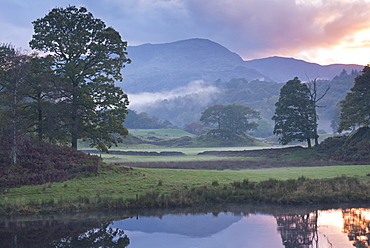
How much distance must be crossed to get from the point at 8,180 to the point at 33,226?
342 inches

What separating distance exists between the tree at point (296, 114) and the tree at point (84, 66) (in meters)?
38.8

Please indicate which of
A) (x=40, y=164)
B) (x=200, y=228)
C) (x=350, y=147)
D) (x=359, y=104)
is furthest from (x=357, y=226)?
(x=359, y=104)

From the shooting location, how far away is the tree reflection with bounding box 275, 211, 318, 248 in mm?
17469

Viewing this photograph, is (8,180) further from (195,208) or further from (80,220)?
(195,208)

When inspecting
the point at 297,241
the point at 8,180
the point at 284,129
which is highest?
the point at 284,129

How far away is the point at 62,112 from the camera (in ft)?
125

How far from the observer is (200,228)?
66.6 ft

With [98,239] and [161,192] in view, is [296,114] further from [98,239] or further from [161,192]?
[98,239]

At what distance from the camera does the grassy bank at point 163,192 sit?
2472 cm

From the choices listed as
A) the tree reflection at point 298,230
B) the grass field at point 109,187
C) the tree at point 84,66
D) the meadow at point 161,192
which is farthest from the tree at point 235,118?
the tree reflection at point 298,230

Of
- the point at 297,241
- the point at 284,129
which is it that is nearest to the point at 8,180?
the point at 297,241

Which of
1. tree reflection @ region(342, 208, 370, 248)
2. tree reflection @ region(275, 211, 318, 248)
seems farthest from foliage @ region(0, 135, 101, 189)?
tree reflection @ region(342, 208, 370, 248)

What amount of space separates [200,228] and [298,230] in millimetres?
5176

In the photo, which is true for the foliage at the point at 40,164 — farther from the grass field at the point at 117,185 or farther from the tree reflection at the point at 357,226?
the tree reflection at the point at 357,226
